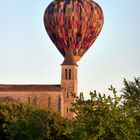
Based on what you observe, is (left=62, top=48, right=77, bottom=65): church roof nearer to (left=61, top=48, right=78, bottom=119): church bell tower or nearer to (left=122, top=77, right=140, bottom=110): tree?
(left=61, top=48, right=78, bottom=119): church bell tower

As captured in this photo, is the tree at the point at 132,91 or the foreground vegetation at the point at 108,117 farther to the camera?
the tree at the point at 132,91

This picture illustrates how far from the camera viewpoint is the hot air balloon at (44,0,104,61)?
130125mm

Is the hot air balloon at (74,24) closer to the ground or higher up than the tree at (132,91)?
higher up

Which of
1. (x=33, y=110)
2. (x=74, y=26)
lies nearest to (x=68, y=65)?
(x=74, y=26)

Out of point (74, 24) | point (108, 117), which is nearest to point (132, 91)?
point (108, 117)

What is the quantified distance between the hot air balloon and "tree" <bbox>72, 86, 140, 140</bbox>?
86.7m

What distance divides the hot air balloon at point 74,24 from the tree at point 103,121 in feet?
284

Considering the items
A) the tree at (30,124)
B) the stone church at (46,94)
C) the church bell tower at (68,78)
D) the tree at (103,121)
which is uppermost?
the church bell tower at (68,78)

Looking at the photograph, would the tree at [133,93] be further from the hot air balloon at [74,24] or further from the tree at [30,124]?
the hot air balloon at [74,24]

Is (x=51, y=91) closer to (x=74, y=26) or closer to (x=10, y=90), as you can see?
(x=10, y=90)

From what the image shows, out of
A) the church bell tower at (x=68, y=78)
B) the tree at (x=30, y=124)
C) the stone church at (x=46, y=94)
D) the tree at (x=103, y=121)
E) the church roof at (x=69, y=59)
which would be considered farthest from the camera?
the church bell tower at (x=68, y=78)

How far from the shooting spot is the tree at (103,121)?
→ 41.0 meters

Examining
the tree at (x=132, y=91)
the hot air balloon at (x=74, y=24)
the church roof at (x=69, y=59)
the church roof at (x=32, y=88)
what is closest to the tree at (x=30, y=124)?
the tree at (x=132, y=91)

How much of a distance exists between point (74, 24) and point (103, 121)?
303ft
